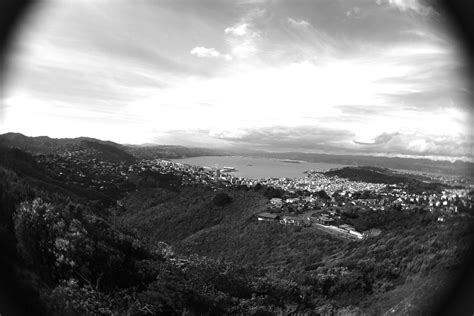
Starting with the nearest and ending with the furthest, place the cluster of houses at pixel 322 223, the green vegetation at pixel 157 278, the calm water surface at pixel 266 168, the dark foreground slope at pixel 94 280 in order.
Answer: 1. the dark foreground slope at pixel 94 280
2. the green vegetation at pixel 157 278
3. the cluster of houses at pixel 322 223
4. the calm water surface at pixel 266 168

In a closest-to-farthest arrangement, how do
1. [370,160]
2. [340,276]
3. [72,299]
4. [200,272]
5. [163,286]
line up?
[72,299], [163,286], [200,272], [340,276], [370,160]

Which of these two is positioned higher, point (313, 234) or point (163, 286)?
point (163, 286)

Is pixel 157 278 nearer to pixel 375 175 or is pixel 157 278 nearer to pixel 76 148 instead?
pixel 375 175

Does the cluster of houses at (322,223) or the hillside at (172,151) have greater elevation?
the hillside at (172,151)

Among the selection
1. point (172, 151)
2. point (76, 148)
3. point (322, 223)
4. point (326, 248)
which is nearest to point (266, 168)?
point (172, 151)

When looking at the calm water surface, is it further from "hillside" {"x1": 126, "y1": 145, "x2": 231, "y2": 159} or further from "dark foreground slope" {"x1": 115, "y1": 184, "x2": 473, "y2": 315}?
"dark foreground slope" {"x1": 115, "y1": 184, "x2": 473, "y2": 315}

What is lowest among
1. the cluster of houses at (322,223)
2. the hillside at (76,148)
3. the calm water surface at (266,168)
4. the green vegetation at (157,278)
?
the cluster of houses at (322,223)

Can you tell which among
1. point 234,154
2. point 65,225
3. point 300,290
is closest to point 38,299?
point 65,225

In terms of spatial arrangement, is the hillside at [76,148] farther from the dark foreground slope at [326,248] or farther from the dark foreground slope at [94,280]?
the dark foreground slope at [94,280]

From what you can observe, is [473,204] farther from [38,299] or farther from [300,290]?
[38,299]

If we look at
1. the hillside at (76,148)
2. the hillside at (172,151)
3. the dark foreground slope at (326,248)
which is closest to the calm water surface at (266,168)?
the hillside at (172,151)

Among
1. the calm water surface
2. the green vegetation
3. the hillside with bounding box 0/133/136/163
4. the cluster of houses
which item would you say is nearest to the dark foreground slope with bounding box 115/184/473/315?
the green vegetation
